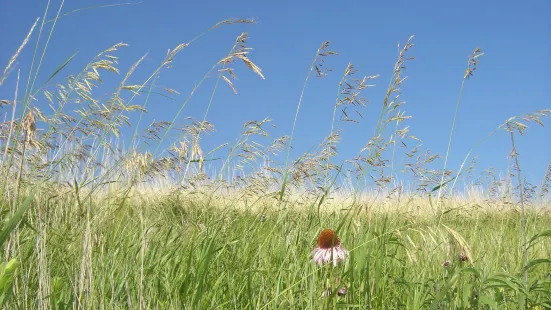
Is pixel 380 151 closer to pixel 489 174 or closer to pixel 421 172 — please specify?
pixel 421 172

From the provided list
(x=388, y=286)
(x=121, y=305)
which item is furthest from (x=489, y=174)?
(x=121, y=305)

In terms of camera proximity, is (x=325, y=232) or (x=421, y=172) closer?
(x=325, y=232)

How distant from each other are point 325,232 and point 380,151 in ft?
3.09

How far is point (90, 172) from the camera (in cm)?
299

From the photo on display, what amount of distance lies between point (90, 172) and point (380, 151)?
5.42ft

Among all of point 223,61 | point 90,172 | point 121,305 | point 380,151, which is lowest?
point 121,305

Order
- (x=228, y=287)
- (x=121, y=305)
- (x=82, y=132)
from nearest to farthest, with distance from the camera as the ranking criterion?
(x=121, y=305), (x=228, y=287), (x=82, y=132)

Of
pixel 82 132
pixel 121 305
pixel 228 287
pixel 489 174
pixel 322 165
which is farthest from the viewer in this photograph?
pixel 489 174

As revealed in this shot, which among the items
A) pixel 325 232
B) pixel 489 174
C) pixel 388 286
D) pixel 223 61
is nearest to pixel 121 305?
pixel 325 232

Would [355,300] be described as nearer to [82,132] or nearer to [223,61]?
[223,61]

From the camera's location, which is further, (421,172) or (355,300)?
(421,172)

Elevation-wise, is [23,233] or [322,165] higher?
[322,165]

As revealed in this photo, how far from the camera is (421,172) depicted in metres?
4.04

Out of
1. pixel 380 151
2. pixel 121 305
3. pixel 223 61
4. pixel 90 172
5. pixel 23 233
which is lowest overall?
pixel 121 305
